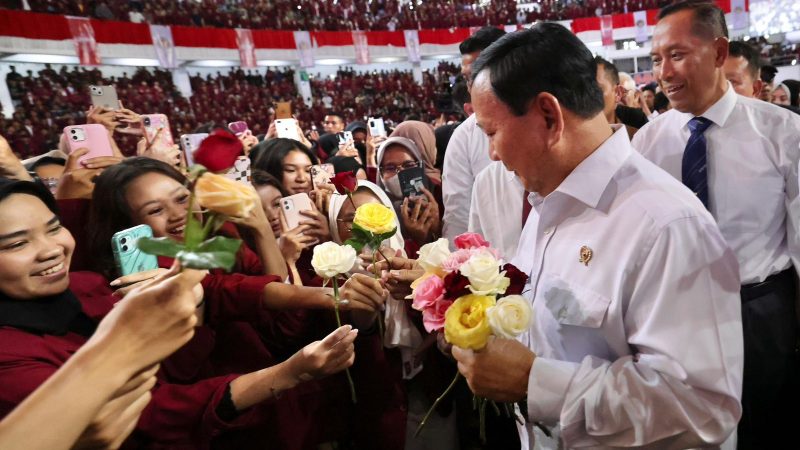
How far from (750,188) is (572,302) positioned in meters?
1.34

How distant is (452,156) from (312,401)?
168 centimetres

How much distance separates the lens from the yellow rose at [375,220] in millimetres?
1578

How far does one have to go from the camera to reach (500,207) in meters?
2.17

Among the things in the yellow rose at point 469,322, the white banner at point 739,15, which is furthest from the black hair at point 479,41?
the white banner at point 739,15

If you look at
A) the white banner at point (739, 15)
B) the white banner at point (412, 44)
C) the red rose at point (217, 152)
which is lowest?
the red rose at point (217, 152)

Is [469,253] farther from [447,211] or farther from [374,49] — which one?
[374,49]

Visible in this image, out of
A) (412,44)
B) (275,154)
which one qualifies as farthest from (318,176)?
(412,44)

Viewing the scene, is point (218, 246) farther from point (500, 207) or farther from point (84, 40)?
point (84, 40)

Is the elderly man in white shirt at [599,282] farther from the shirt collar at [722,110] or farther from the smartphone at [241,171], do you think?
the smartphone at [241,171]

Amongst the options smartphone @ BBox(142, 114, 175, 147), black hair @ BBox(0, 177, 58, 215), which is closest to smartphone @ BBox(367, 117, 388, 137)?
smartphone @ BBox(142, 114, 175, 147)

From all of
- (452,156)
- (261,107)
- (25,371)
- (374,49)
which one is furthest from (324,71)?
(25,371)

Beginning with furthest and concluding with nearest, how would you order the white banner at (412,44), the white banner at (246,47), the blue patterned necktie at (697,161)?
1. the white banner at (412,44)
2. the white banner at (246,47)
3. the blue patterned necktie at (697,161)

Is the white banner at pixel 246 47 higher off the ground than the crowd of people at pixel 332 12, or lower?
lower

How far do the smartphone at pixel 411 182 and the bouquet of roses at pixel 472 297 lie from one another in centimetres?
138
